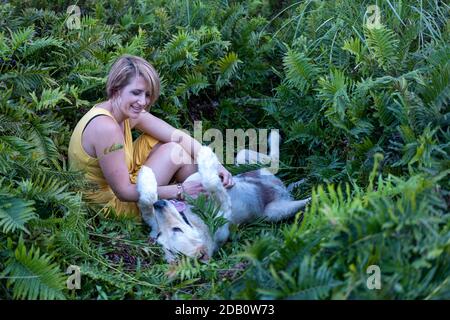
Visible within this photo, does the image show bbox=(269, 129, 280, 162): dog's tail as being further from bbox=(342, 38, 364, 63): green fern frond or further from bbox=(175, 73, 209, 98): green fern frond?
bbox=(342, 38, 364, 63): green fern frond

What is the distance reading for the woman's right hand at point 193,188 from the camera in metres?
4.94

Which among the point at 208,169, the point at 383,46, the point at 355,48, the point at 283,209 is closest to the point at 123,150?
the point at 208,169

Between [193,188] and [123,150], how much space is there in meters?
0.60

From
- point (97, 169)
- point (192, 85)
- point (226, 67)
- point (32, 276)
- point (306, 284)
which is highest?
point (226, 67)

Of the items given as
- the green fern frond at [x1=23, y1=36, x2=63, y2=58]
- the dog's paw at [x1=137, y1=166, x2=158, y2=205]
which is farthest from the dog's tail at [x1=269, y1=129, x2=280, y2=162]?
the green fern frond at [x1=23, y1=36, x2=63, y2=58]

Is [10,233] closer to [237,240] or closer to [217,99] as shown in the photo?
[237,240]

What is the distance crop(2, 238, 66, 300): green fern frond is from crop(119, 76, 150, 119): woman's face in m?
1.45

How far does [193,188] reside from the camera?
4.98 meters

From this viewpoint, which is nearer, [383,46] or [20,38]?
[383,46]

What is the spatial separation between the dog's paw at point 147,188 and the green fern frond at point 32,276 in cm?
103

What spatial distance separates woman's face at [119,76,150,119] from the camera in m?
4.91

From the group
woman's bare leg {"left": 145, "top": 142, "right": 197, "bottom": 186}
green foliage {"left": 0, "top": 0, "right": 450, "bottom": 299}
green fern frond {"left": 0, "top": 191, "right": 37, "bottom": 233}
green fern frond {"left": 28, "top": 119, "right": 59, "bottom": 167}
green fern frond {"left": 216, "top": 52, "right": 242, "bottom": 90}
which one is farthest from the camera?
green fern frond {"left": 216, "top": 52, "right": 242, "bottom": 90}

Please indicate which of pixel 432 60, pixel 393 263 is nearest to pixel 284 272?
pixel 393 263

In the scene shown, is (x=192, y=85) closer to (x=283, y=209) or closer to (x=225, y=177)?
(x=225, y=177)
